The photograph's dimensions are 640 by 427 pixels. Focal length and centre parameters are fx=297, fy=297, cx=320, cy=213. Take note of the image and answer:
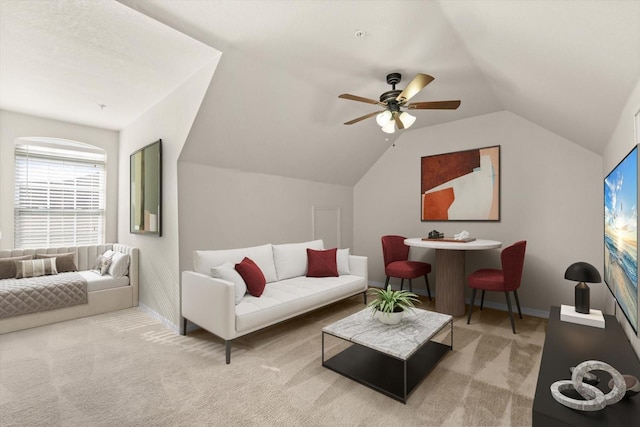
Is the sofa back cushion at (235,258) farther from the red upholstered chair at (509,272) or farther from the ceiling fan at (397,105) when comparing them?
the red upholstered chair at (509,272)

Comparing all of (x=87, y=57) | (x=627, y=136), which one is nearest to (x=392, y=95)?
(x=627, y=136)

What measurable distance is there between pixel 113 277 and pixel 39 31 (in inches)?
114

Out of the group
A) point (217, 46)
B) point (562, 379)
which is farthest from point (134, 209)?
point (562, 379)

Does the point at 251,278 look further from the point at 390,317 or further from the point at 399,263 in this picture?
the point at 399,263

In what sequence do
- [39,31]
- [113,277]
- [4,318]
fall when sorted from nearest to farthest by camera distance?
[39,31]
[4,318]
[113,277]

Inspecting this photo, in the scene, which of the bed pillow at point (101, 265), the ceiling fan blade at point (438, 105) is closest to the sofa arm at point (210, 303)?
the bed pillow at point (101, 265)

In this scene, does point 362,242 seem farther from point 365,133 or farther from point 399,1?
point 399,1

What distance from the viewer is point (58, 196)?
14.8ft

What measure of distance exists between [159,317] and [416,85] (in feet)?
12.6

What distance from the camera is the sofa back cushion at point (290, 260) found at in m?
3.87

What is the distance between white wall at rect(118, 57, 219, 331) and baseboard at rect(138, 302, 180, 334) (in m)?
0.01

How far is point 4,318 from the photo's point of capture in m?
3.20

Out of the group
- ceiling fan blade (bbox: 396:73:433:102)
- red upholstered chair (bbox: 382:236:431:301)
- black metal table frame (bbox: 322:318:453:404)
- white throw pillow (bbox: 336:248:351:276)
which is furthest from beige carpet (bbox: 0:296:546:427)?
ceiling fan blade (bbox: 396:73:433:102)

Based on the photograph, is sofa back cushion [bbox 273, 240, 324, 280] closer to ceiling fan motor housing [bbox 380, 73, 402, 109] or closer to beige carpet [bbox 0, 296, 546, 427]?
beige carpet [bbox 0, 296, 546, 427]
